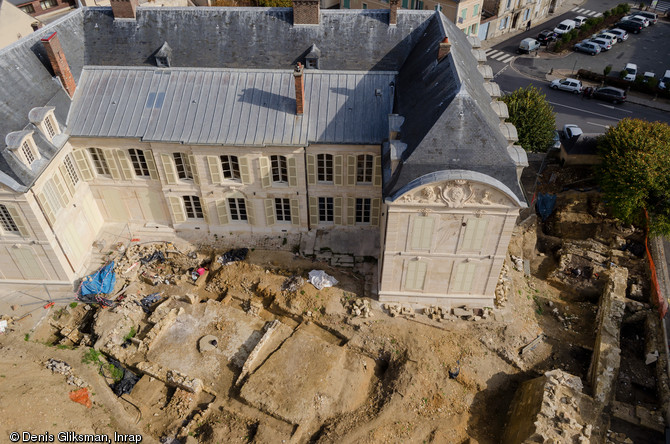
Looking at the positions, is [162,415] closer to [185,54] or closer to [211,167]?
[211,167]

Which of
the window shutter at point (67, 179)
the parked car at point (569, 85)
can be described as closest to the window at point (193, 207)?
the window shutter at point (67, 179)

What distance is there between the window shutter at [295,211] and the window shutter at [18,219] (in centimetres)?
1672

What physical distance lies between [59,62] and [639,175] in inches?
1572

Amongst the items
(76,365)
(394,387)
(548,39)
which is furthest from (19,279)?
(548,39)

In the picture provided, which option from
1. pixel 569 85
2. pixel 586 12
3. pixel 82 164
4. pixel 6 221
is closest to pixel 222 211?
pixel 82 164

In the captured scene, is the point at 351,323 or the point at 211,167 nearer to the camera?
the point at 351,323

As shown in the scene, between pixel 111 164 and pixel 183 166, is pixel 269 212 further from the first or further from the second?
pixel 111 164

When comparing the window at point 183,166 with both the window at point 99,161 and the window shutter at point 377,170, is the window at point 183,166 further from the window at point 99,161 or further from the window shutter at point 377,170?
the window shutter at point 377,170

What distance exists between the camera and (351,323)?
30.4 m

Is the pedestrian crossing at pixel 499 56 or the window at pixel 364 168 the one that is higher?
the window at pixel 364 168

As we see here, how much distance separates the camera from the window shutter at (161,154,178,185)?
32.6 metres

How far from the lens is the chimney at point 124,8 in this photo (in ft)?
111

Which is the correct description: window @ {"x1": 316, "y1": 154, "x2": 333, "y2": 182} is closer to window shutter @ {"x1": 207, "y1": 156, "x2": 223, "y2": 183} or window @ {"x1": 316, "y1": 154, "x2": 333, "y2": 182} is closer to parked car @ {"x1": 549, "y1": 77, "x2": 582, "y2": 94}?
window shutter @ {"x1": 207, "y1": 156, "x2": 223, "y2": 183}

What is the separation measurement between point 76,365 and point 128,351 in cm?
283
